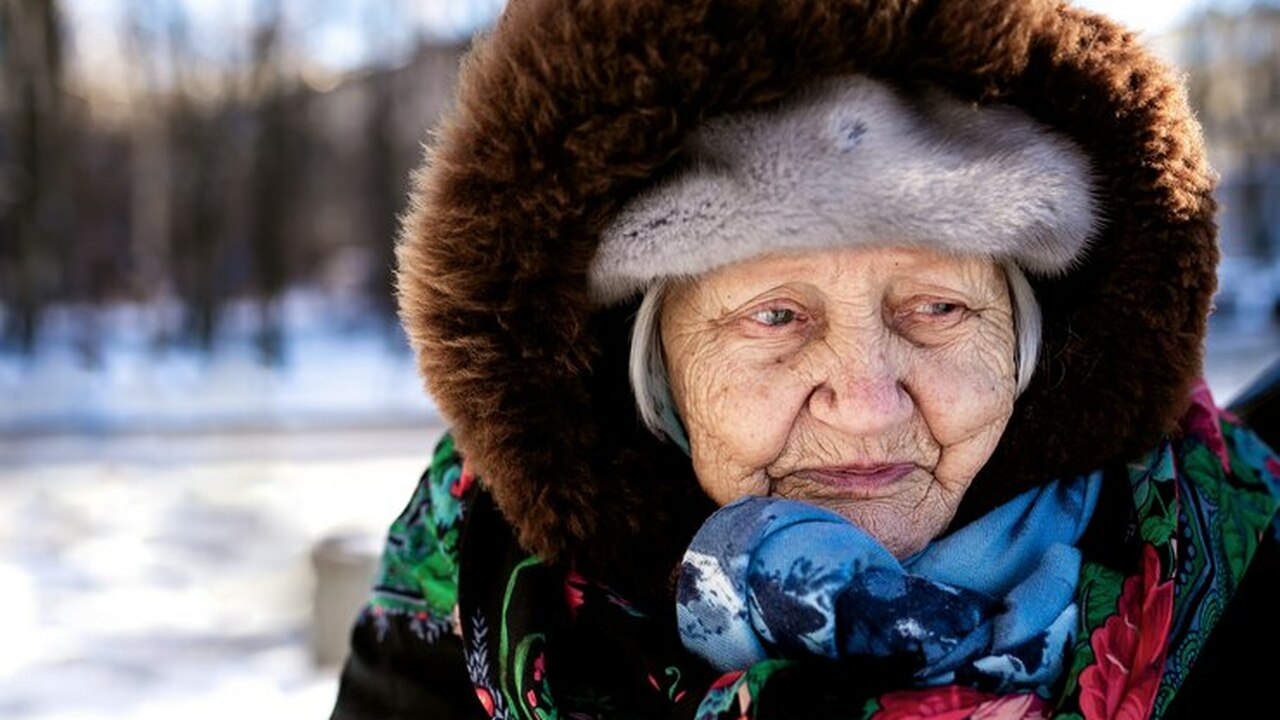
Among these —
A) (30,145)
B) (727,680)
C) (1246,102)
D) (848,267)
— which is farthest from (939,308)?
(1246,102)

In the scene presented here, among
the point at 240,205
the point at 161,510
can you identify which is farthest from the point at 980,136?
the point at 240,205

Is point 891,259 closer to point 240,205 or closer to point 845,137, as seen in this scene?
point 845,137

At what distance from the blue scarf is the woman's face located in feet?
0.25

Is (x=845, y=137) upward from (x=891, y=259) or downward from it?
upward

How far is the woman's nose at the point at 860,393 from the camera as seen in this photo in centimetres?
147

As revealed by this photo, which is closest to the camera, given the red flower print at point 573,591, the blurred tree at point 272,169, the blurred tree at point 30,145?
the red flower print at point 573,591

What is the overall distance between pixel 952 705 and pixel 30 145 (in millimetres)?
16459

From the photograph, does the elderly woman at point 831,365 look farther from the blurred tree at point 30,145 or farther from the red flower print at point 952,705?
the blurred tree at point 30,145

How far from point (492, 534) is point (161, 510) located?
275 inches

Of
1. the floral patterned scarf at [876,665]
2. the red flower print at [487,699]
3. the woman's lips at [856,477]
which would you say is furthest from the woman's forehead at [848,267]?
the red flower print at [487,699]

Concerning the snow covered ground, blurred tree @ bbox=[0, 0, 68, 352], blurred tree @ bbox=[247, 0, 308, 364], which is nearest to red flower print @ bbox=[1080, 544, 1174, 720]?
the snow covered ground

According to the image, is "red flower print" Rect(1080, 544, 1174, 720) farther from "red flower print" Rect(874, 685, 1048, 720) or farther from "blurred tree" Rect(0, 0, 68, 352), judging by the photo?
"blurred tree" Rect(0, 0, 68, 352)

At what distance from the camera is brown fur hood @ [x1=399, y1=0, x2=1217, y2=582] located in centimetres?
139

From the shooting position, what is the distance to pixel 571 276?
1502mm
